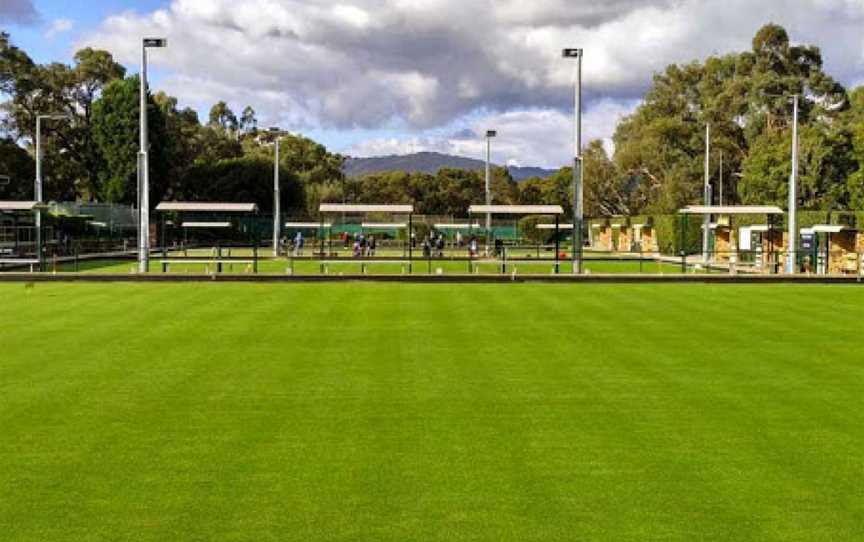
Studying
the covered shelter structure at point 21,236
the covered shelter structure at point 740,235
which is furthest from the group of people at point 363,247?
the covered shelter structure at point 740,235

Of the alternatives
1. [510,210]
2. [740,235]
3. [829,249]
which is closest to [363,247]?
[510,210]

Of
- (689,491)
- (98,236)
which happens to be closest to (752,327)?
(689,491)

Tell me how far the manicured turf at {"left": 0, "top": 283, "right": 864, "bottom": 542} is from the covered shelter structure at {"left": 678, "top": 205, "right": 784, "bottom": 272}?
66.9 feet

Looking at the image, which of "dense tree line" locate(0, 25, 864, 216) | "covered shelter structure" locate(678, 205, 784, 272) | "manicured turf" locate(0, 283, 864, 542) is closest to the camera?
"manicured turf" locate(0, 283, 864, 542)

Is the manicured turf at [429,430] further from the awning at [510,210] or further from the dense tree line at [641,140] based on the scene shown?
the dense tree line at [641,140]

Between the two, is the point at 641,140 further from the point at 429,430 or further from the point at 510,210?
the point at 429,430

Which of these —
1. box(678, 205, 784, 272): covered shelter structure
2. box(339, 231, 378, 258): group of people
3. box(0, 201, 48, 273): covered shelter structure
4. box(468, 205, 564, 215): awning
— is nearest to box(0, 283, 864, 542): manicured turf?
box(468, 205, 564, 215): awning

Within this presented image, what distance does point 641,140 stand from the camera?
93875 mm

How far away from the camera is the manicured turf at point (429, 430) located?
21.6ft

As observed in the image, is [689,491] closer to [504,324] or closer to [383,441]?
[383,441]

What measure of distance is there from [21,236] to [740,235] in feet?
125

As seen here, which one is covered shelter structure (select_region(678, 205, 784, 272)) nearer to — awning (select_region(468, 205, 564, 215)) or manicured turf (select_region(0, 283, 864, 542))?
awning (select_region(468, 205, 564, 215))

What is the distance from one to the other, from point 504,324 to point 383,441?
984 cm

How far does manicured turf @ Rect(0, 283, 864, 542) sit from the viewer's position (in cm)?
659
